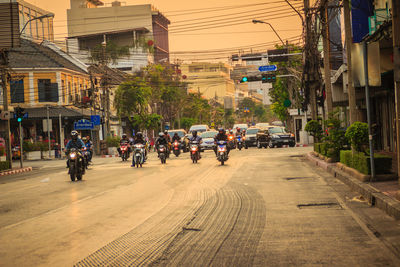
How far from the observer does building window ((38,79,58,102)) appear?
191ft

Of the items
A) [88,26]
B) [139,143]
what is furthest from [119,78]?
[139,143]

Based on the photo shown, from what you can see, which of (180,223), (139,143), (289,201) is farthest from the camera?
(139,143)

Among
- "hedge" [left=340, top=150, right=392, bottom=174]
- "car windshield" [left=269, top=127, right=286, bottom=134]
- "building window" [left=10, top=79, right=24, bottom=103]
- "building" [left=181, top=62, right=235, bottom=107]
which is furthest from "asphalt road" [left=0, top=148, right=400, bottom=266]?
"building" [left=181, top=62, right=235, bottom=107]

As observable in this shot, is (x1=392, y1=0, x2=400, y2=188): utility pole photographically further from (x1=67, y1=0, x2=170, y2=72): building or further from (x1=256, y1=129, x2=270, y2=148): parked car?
(x1=67, y1=0, x2=170, y2=72): building

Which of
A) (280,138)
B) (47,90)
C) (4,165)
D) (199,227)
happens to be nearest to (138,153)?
(4,165)

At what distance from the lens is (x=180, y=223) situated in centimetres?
1004

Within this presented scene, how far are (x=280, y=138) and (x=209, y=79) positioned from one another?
12286cm

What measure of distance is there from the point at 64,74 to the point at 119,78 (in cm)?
1851

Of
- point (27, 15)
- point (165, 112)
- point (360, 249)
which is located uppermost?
point (27, 15)

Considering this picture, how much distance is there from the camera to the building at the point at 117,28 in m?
106

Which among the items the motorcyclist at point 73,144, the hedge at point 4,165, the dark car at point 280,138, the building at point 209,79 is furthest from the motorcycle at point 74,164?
the building at point 209,79

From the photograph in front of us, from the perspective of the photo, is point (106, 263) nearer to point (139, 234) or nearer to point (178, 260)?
point (178, 260)

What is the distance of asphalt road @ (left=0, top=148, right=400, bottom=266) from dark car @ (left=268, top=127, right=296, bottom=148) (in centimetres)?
3045

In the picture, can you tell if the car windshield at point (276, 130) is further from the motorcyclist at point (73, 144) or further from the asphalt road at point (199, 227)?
the asphalt road at point (199, 227)
